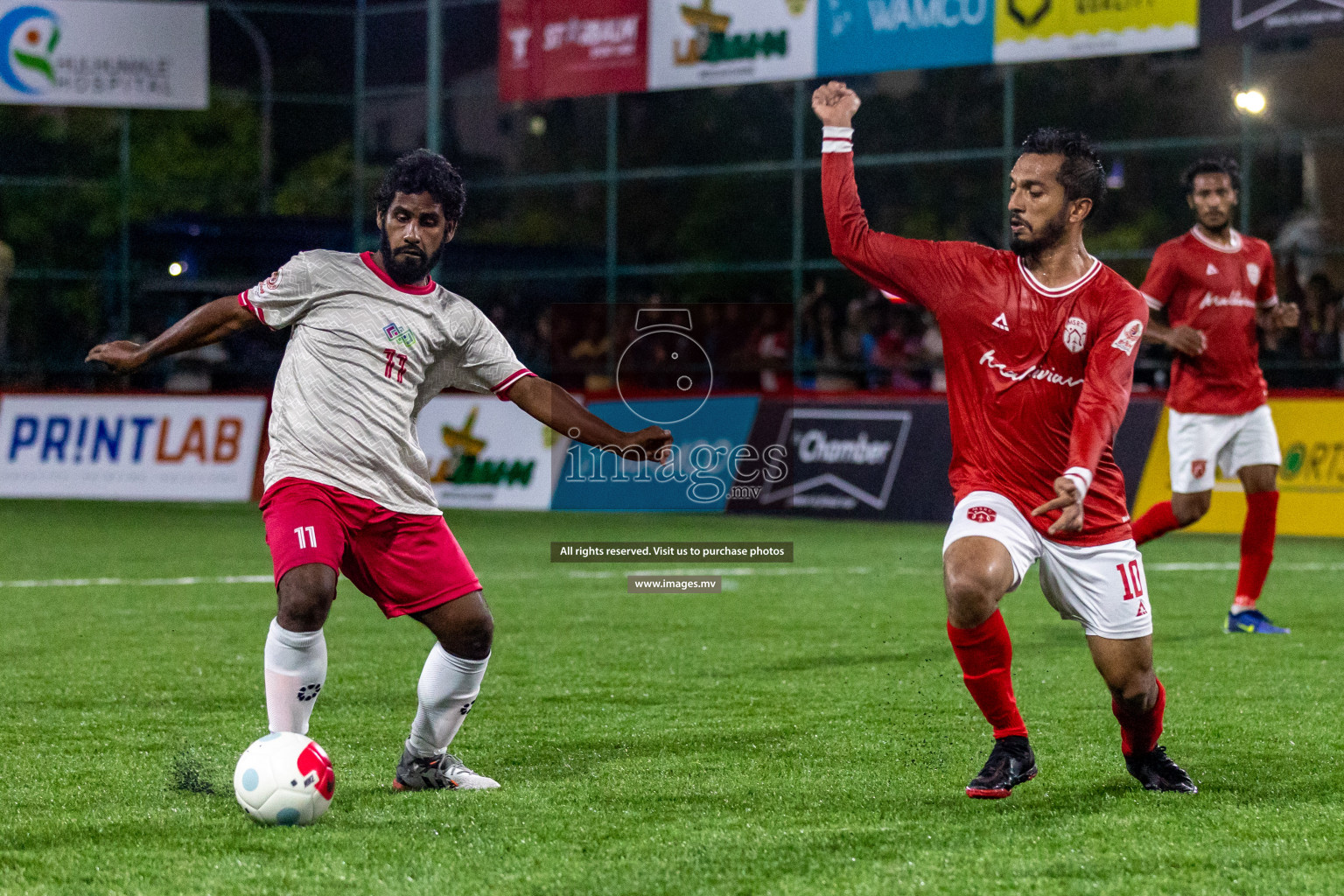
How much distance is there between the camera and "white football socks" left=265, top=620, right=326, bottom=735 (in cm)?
496

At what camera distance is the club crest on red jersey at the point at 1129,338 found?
4.97 m

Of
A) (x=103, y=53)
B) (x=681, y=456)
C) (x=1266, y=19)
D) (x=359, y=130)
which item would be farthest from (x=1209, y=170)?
(x=359, y=130)

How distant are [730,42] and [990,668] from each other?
16.5m

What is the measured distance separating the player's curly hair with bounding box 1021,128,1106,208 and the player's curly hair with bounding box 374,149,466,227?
1750 millimetres

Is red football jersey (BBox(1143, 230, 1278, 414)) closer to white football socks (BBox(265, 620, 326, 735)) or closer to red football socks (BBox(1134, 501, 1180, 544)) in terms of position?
red football socks (BBox(1134, 501, 1180, 544))

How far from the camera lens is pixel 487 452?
17500 mm

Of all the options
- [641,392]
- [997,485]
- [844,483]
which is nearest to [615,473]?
[641,392]

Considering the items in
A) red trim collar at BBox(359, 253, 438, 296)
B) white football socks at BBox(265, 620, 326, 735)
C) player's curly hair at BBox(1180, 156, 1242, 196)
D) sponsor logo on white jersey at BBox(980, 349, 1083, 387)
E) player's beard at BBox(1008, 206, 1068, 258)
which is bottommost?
white football socks at BBox(265, 620, 326, 735)

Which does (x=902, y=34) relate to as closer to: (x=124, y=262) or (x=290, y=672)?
(x=124, y=262)

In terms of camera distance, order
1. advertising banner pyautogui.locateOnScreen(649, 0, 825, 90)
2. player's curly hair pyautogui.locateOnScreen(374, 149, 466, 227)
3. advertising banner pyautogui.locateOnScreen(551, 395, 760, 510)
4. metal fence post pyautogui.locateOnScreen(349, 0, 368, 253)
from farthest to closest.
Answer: metal fence post pyautogui.locateOnScreen(349, 0, 368, 253) → advertising banner pyautogui.locateOnScreen(649, 0, 825, 90) → advertising banner pyautogui.locateOnScreen(551, 395, 760, 510) → player's curly hair pyautogui.locateOnScreen(374, 149, 466, 227)

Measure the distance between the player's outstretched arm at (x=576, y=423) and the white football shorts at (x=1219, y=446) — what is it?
4.70 meters

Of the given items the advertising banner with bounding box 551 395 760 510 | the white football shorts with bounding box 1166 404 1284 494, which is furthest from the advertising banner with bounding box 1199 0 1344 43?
the white football shorts with bounding box 1166 404 1284 494

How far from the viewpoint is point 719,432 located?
670 inches

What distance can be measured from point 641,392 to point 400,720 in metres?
11.4
